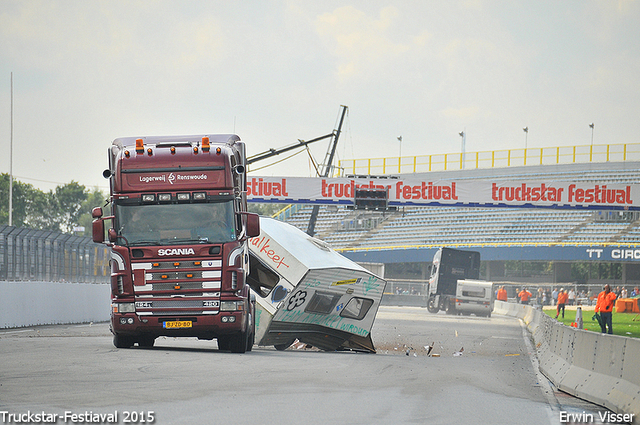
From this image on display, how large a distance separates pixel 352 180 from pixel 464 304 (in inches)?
523

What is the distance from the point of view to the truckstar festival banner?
3683 cm

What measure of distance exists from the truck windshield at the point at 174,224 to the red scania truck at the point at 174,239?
0.05ft

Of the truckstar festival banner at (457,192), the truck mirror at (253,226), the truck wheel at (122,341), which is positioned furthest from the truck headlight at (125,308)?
the truckstar festival banner at (457,192)

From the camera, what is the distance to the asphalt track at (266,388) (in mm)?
7852

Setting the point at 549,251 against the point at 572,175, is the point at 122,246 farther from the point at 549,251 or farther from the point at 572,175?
the point at 572,175

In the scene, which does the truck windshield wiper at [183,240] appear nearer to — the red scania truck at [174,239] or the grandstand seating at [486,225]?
the red scania truck at [174,239]

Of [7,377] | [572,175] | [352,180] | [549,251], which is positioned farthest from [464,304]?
[7,377]

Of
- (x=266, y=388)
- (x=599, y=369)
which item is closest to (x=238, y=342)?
(x=266, y=388)

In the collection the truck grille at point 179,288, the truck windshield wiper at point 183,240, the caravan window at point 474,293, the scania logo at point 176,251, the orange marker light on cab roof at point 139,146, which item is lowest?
the caravan window at point 474,293

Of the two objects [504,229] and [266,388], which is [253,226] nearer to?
[266,388]

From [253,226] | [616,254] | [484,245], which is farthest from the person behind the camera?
[484,245]

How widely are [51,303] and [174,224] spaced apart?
517 inches

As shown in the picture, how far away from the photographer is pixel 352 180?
1495 inches

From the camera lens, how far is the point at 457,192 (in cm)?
3741
